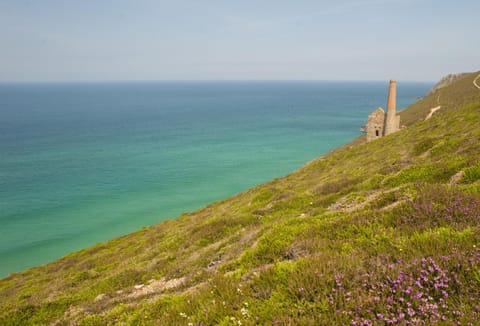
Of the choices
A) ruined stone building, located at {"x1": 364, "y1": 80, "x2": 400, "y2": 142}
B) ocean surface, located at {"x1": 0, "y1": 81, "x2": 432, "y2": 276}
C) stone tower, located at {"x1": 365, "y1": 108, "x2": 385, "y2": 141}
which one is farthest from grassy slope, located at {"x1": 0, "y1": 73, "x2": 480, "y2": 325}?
ocean surface, located at {"x1": 0, "y1": 81, "x2": 432, "y2": 276}

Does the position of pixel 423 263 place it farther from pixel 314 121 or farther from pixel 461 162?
pixel 314 121

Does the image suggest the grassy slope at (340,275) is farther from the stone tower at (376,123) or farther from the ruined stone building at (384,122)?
the stone tower at (376,123)

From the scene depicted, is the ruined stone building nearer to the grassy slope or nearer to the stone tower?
the stone tower

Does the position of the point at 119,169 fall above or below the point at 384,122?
below

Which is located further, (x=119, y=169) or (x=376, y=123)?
(x=119, y=169)

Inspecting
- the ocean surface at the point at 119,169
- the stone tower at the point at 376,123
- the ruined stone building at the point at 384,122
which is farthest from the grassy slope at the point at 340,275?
the ocean surface at the point at 119,169

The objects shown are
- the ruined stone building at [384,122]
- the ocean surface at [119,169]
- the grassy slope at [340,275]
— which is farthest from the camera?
the ocean surface at [119,169]

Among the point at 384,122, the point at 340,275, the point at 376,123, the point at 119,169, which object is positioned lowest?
the point at 119,169

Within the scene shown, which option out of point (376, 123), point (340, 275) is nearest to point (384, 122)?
point (376, 123)

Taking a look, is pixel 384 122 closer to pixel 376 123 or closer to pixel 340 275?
pixel 376 123

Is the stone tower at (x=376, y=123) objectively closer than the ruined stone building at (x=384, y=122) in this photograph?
No

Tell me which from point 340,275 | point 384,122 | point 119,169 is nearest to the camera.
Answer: point 340,275

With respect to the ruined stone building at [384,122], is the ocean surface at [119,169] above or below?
below

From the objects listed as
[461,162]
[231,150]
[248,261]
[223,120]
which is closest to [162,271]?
[248,261]
